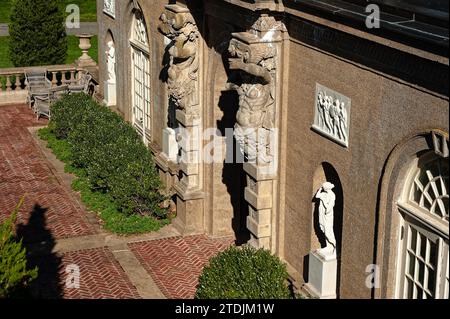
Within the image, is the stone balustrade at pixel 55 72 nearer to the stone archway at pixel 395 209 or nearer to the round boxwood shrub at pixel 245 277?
the round boxwood shrub at pixel 245 277

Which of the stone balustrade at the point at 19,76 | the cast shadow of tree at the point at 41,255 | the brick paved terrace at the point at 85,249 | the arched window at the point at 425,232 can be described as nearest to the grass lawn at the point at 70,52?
the stone balustrade at the point at 19,76

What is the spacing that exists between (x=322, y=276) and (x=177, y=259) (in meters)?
4.17

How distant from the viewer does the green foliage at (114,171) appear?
18.5 m

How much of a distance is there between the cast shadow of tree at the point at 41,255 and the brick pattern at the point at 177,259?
1.60m

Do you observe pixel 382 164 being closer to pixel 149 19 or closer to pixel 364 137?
pixel 364 137

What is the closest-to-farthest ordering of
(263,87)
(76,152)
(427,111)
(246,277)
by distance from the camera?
(427,111), (246,277), (263,87), (76,152)

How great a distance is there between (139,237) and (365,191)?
665 centimetres

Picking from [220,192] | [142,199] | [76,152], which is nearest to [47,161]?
[76,152]

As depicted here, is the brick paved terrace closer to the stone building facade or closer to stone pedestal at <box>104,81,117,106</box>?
the stone building facade

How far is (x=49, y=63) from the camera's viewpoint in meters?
30.0

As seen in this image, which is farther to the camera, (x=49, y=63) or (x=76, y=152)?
(x=49, y=63)

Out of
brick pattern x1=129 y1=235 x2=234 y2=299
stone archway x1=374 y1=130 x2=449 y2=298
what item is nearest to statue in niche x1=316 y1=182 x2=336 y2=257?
stone archway x1=374 y1=130 x2=449 y2=298

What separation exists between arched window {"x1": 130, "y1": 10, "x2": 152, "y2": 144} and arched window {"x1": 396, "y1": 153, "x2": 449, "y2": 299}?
9.96 m

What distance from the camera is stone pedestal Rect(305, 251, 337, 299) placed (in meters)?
13.4
